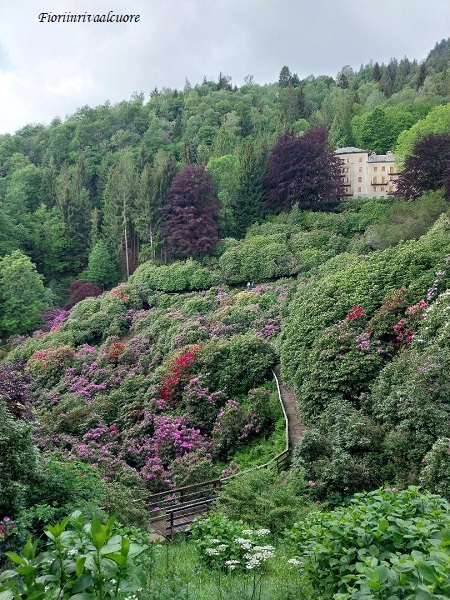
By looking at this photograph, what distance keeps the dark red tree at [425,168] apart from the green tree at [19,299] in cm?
2095

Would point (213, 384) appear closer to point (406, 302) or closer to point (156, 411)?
point (156, 411)

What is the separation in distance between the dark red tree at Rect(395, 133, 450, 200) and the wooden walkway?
14899 mm

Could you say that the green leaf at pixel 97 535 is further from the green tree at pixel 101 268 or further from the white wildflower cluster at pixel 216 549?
the green tree at pixel 101 268

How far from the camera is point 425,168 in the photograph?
86.7ft

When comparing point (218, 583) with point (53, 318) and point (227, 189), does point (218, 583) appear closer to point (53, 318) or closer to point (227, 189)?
point (53, 318)

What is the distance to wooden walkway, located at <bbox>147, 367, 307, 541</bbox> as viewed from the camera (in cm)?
927

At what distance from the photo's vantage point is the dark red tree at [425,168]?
26.2 m

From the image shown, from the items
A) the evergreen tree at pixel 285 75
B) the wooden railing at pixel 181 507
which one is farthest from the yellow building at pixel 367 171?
the evergreen tree at pixel 285 75

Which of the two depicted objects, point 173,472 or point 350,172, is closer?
point 173,472

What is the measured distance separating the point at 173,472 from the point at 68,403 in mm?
6715

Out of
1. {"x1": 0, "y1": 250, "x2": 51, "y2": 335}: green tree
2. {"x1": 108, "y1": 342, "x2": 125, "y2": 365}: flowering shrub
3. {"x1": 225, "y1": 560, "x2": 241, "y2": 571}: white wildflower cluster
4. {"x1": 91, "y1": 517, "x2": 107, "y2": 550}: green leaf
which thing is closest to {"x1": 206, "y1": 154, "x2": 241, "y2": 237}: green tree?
{"x1": 0, "y1": 250, "x2": 51, "y2": 335}: green tree

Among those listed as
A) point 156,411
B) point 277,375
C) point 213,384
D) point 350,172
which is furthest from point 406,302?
point 350,172

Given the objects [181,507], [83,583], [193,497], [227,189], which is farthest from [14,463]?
[227,189]

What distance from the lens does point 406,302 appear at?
13141mm
